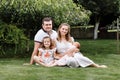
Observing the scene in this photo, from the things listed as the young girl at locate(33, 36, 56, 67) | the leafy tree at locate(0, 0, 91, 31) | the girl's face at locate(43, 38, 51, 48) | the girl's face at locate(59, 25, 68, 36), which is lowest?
the young girl at locate(33, 36, 56, 67)

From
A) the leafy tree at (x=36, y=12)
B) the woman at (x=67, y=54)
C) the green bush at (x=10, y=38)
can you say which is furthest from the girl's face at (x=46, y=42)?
the green bush at (x=10, y=38)

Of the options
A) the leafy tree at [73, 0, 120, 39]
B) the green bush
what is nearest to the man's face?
the green bush

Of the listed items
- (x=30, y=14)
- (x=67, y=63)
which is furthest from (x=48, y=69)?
(x=30, y=14)

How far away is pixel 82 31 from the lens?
2847cm

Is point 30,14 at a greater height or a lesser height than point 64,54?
greater

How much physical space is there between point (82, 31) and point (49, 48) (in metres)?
19.8

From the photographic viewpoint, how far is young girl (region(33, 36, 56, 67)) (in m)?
8.66

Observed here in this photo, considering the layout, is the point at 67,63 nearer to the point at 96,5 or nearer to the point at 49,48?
the point at 49,48

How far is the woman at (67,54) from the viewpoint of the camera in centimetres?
846

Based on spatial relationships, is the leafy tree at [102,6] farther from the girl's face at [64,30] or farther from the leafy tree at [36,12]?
the girl's face at [64,30]

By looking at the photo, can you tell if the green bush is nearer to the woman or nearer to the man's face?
the man's face

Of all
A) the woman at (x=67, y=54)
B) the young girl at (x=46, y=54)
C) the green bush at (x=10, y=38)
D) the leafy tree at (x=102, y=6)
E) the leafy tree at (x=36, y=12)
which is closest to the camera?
the woman at (x=67, y=54)

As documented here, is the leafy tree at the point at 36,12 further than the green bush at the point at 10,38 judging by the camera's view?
No

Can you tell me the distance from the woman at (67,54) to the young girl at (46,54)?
0.54 feet
